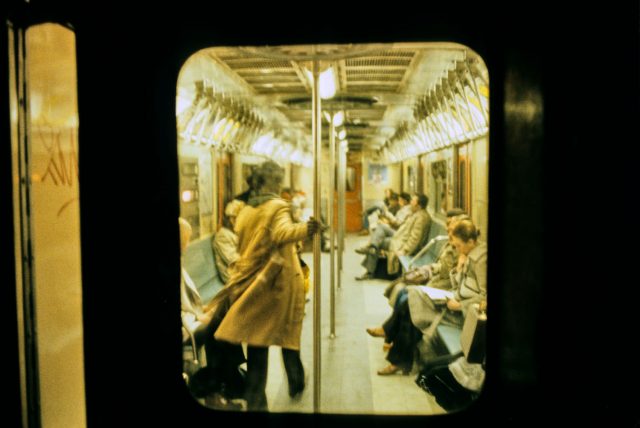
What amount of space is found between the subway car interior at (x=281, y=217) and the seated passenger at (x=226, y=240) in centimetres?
1

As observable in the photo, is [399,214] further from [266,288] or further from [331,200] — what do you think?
[266,288]

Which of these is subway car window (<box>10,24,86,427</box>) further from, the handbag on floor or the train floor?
the handbag on floor

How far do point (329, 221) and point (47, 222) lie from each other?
1336mm

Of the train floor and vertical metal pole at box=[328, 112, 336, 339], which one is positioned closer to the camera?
the train floor

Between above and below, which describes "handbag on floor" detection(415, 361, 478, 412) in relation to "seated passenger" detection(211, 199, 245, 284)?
below

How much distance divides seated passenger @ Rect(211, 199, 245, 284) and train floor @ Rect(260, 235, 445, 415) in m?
0.35

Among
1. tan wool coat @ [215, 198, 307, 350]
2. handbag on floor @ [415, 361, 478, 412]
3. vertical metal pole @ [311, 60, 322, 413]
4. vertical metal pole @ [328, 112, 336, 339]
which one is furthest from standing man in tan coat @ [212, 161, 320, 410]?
handbag on floor @ [415, 361, 478, 412]

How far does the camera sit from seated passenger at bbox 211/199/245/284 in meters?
2.43

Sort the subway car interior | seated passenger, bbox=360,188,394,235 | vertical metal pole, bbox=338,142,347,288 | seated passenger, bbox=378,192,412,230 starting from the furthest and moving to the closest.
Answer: vertical metal pole, bbox=338,142,347,288, seated passenger, bbox=360,188,394,235, seated passenger, bbox=378,192,412,230, the subway car interior

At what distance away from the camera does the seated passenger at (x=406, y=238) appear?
2.55 m

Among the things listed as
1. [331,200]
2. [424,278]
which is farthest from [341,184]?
[424,278]

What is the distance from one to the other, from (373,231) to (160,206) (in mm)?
1160

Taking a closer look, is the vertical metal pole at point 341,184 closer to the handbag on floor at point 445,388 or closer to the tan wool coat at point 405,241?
the tan wool coat at point 405,241

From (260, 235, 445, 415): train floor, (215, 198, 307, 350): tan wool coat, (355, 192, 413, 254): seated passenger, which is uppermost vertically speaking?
(355, 192, 413, 254): seated passenger
